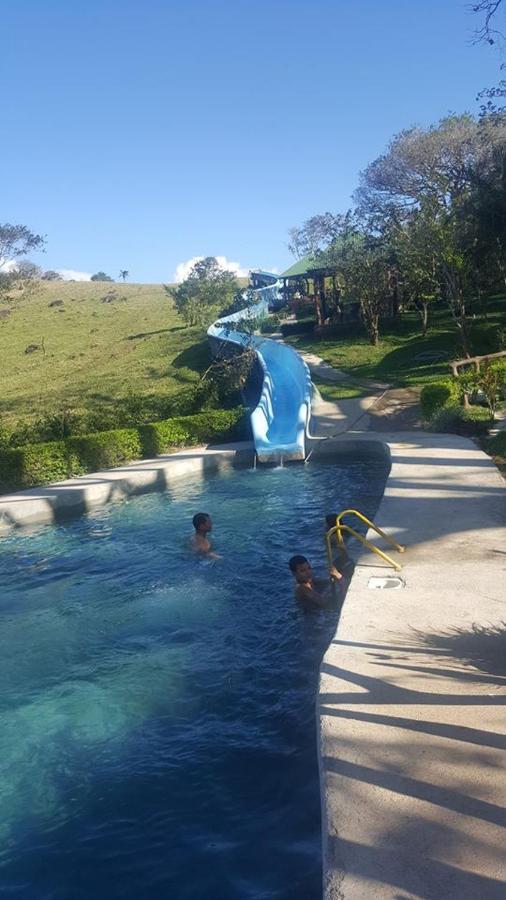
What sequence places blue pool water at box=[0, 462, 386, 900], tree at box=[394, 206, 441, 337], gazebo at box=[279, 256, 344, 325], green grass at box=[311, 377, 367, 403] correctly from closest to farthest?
blue pool water at box=[0, 462, 386, 900] < green grass at box=[311, 377, 367, 403] < tree at box=[394, 206, 441, 337] < gazebo at box=[279, 256, 344, 325]

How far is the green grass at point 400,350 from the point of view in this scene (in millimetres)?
23453

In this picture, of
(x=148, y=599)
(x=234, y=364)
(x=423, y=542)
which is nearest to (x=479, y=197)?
(x=234, y=364)

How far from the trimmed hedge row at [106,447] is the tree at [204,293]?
94.2ft

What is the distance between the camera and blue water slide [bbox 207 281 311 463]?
17.1 metres

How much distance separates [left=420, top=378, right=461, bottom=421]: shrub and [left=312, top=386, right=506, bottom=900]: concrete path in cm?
788

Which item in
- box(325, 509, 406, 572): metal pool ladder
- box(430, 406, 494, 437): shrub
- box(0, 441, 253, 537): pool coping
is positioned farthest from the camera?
box(430, 406, 494, 437): shrub

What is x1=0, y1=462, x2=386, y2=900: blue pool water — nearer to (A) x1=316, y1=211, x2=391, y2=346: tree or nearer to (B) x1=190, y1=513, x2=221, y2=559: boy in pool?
(B) x1=190, y1=513, x2=221, y2=559: boy in pool

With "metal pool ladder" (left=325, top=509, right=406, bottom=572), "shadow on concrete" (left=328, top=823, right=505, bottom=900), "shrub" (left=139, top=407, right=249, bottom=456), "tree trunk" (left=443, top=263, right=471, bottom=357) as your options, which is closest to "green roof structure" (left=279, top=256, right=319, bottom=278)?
Answer: "tree trunk" (left=443, top=263, right=471, bottom=357)

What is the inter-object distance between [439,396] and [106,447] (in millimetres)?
8648

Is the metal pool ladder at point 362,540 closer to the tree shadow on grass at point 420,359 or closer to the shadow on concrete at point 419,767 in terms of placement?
the shadow on concrete at point 419,767

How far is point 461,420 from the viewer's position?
15.9 m

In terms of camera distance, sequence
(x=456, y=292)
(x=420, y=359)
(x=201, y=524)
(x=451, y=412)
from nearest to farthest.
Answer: (x=201, y=524), (x=451, y=412), (x=456, y=292), (x=420, y=359)

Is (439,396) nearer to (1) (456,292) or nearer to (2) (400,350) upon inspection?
(1) (456,292)

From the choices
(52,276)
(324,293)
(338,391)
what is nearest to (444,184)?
(338,391)
